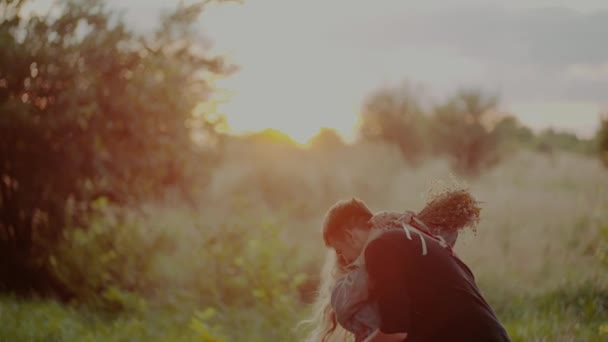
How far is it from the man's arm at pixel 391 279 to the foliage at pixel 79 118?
17.2 ft

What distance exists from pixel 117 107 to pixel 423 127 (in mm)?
21370

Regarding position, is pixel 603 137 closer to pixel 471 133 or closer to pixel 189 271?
pixel 471 133

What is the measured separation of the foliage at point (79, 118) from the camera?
7.86 m

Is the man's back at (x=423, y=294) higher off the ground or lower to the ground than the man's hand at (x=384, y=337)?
higher

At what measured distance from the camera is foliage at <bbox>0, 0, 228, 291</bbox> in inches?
309

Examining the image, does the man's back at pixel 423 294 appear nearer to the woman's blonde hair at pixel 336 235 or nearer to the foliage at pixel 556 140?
the woman's blonde hair at pixel 336 235

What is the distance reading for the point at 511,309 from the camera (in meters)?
7.30

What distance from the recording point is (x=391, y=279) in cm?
338

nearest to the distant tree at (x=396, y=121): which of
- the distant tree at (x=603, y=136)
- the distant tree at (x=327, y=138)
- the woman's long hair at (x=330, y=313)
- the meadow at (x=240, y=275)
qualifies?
the distant tree at (x=327, y=138)

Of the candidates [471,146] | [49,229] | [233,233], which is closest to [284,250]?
[233,233]

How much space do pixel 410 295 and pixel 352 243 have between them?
2.14 feet

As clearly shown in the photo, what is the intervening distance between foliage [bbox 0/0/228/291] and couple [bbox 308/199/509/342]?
5142mm

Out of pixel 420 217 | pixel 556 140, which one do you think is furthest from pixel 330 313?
pixel 556 140

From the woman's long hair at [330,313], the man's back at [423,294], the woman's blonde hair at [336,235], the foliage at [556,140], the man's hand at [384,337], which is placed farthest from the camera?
the foliage at [556,140]
